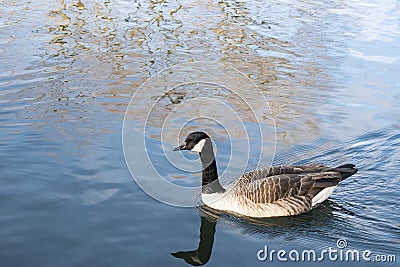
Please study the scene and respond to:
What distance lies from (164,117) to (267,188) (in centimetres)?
350

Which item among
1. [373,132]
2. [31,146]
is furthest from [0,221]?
[373,132]

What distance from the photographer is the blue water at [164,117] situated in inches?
260

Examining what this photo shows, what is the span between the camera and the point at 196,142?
740 centimetres

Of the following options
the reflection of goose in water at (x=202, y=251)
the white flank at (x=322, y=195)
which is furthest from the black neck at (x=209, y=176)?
the white flank at (x=322, y=195)

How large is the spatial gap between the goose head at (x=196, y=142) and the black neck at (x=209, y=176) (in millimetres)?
110

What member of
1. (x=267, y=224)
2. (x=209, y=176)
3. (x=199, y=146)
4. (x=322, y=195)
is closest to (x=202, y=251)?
(x=267, y=224)

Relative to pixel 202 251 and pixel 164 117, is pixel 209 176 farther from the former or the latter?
pixel 164 117

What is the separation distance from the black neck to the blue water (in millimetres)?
317

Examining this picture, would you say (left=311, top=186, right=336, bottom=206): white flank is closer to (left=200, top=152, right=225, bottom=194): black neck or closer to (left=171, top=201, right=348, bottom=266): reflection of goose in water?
(left=171, top=201, right=348, bottom=266): reflection of goose in water

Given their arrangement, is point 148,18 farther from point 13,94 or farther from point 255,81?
point 13,94

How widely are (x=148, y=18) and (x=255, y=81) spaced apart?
5.93m

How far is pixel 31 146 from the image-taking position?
8641 millimetres

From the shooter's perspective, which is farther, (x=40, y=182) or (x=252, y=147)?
(x=252, y=147)

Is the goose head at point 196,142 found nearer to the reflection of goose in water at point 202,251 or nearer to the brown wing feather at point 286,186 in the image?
the brown wing feather at point 286,186
